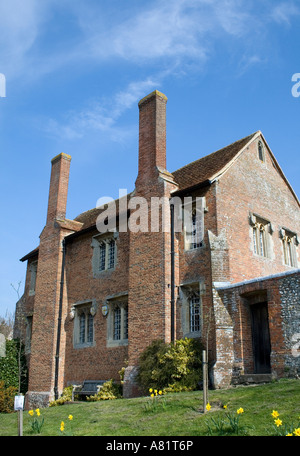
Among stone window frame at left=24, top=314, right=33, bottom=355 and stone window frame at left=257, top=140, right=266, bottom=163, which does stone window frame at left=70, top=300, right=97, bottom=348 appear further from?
stone window frame at left=257, top=140, right=266, bottom=163

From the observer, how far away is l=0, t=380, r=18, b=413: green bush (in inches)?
787

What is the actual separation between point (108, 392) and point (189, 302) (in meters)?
4.37

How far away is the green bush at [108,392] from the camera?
16.0 meters

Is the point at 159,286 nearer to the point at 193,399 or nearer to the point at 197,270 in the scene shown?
the point at 197,270

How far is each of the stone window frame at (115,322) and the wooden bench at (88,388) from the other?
4.86 ft

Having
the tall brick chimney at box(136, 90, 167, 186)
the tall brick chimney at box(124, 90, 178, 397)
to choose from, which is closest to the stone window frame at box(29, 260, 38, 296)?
the tall brick chimney at box(124, 90, 178, 397)

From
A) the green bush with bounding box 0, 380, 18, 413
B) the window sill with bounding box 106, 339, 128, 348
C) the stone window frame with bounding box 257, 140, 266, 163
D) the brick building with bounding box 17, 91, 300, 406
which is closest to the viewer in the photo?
the brick building with bounding box 17, 91, 300, 406

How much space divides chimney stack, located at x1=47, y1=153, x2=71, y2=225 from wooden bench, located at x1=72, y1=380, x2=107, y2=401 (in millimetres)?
8359

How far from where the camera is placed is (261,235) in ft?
59.2

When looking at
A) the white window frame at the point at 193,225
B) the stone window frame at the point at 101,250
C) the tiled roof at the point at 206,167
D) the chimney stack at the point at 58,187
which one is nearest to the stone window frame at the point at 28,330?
the chimney stack at the point at 58,187

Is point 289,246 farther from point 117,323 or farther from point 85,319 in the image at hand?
point 85,319

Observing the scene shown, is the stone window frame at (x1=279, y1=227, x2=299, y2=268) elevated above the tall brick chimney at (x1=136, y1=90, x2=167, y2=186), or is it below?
below

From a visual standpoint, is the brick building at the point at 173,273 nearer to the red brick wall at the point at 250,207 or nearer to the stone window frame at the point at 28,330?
the red brick wall at the point at 250,207
